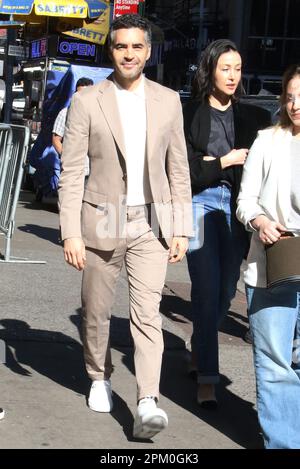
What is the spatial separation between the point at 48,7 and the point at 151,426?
11.2 metres

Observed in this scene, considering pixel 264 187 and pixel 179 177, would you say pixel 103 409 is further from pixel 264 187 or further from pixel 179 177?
pixel 264 187

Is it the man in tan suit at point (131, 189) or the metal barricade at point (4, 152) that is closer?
the man in tan suit at point (131, 189)

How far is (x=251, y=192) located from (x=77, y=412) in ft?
5.03

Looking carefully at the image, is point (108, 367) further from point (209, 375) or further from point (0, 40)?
point (0, 40)

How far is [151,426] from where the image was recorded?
4738 millimetres

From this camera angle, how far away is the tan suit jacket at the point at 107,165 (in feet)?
16.6

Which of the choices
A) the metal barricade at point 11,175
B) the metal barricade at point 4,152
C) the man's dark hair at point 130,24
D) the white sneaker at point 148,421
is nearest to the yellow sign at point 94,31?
the metal barricade at point 11,175

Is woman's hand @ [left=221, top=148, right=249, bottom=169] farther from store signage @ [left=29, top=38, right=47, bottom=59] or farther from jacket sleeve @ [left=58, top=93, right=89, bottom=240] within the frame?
store signage @ [left=29, top=38, right=47, bottom=59]

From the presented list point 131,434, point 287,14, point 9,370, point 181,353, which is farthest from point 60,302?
point 287,14

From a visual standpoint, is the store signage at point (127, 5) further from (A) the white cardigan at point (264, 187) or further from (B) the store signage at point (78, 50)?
(A) the white cardigan at point (264, 187)

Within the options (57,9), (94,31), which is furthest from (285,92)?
(94,31)

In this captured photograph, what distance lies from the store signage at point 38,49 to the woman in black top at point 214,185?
16.1 m

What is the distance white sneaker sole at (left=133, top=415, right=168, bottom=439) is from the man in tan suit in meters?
0.17

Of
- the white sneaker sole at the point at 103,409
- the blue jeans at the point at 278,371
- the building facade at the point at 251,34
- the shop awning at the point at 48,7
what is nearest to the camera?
the blue jeans at the point at 278,371
